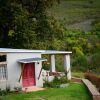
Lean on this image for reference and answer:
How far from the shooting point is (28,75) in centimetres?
3169

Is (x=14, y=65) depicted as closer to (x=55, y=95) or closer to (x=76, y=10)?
(x=55, y=95)

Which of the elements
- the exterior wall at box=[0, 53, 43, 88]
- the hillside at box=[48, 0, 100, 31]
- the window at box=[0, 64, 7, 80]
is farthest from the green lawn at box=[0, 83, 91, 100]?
the hillside at box=[48, 0, 100, 31]

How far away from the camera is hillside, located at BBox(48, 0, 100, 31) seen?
79875mm

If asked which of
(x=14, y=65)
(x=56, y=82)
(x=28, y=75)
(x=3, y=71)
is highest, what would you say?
(x=14, y=65)

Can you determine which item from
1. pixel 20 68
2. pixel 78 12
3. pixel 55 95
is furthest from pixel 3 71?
pixel 78 12

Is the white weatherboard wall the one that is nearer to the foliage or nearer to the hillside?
the foliage

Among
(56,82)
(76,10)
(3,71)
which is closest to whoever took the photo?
(3,71)

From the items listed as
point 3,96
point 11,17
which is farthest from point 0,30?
point 3,96

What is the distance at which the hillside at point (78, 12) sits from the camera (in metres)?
79.9

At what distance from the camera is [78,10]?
8744 centimetres

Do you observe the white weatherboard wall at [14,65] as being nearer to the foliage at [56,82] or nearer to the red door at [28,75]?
the red door at [28,75]

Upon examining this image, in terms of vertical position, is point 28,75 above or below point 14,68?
below

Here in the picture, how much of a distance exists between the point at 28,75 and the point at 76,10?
56.7 m

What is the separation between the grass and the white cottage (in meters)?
46.5
